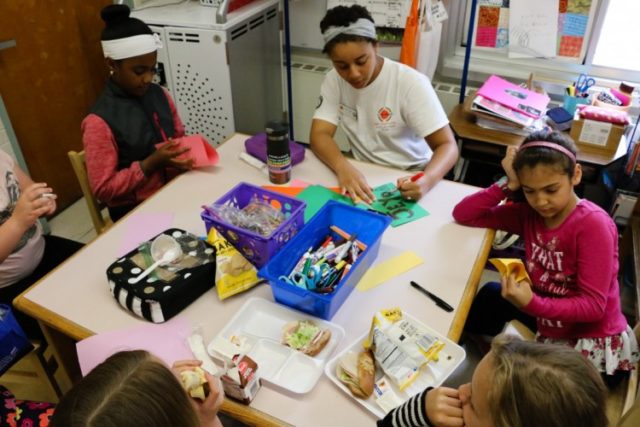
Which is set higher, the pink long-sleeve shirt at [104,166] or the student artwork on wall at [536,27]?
the student artwork on wall at [536,27]

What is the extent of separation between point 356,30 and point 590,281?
1.06m

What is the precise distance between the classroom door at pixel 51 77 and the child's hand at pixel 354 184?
70.4 inches

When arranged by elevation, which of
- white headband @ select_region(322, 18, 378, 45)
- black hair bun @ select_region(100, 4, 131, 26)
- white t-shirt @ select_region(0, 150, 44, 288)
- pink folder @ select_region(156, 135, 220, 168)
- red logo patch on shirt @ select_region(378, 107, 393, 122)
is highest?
black hair bun @ select_region(100, 4, 131, 26)

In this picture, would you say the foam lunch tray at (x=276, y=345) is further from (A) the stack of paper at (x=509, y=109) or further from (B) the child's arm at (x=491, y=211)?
(A) the stack of paper at (x=509, y=109)

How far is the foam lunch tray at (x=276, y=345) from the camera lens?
1.01m

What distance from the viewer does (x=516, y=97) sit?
2354mm

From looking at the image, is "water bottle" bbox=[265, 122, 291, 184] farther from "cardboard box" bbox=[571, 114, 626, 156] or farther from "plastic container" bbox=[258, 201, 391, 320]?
"cardboard box" bbox=[571, 114, 626, 156]

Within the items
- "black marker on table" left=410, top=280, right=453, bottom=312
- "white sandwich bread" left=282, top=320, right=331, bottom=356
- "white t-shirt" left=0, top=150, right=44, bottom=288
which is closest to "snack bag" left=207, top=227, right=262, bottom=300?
"white sandwich bread" left=282, top=320, right=331, bottom=356

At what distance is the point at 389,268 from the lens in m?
1.31

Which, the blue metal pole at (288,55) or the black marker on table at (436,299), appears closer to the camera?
the black marker on table at (436,299)

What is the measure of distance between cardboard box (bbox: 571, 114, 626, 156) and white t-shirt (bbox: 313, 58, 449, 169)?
26.4 inches

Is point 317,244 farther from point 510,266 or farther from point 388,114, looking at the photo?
point 388,114

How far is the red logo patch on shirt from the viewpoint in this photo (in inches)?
74.6

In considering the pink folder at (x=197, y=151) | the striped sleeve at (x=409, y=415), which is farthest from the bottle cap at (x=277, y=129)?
the striped sleeve at (x=409, y=415)
